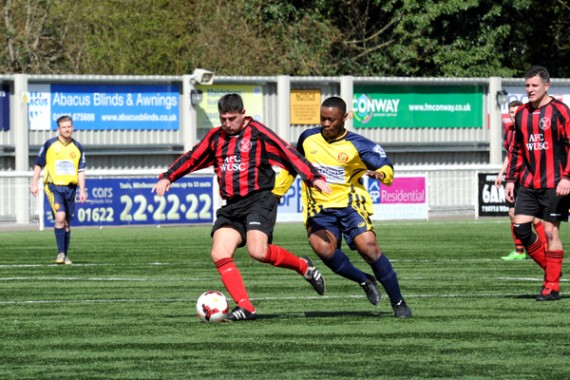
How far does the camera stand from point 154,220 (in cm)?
2981

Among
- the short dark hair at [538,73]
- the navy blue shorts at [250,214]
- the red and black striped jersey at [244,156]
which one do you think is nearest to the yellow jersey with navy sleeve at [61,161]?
the red and black striped jersey at [244,156]

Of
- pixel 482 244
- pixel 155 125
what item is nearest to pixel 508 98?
pixel 155 125

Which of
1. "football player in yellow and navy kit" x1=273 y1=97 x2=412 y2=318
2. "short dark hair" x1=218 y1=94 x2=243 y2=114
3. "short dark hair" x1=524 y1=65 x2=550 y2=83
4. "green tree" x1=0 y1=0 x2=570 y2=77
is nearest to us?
"short dark hair" x1=218 y1=94 x2=243 y2=114

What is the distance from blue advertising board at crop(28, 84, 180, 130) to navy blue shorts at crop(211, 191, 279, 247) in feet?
78.2

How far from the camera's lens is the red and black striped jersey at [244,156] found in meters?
11.4

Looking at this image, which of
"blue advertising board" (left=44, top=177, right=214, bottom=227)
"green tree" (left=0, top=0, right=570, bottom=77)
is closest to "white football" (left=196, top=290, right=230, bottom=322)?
"blue advertising board" (left=44, top=177, right=214, bottom=227)

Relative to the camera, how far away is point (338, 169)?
11555 millimetres

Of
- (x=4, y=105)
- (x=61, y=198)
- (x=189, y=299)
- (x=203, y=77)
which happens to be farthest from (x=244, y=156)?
(x=203, y=77)

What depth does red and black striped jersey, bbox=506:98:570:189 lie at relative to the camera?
12828mm

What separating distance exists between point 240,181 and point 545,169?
3.09 meters

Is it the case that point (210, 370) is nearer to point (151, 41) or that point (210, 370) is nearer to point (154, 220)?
point (154, 220)

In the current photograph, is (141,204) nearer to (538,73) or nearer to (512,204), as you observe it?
(512,204)

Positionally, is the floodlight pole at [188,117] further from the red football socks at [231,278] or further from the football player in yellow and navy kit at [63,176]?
the red football socks at [231,278]

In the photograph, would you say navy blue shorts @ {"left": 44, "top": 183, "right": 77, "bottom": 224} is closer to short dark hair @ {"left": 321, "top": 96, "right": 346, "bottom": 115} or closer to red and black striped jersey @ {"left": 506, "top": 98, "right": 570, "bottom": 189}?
red and black striped jersey @ {"left": 506, "top": 98, "right": 570, "bottom": 189}
